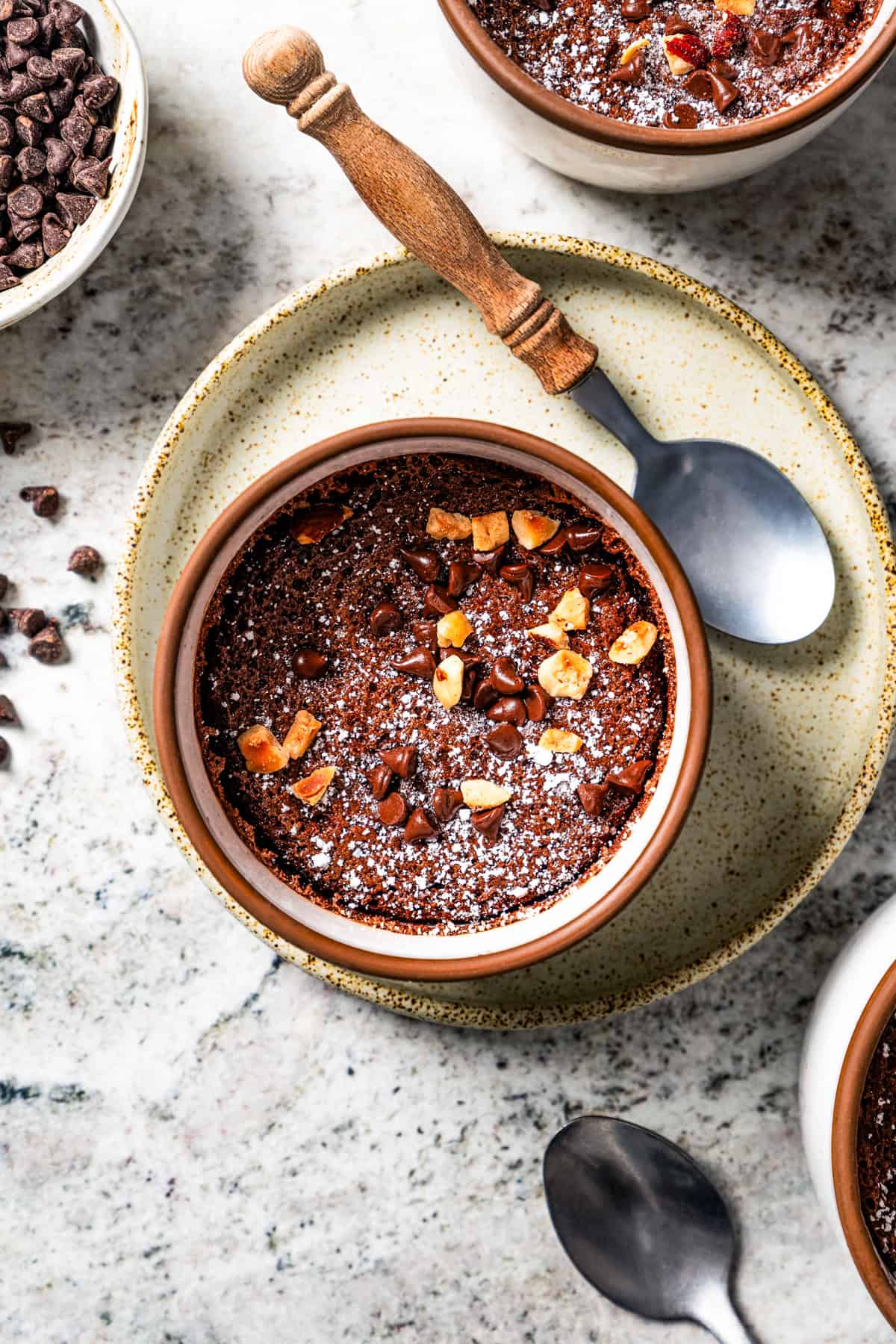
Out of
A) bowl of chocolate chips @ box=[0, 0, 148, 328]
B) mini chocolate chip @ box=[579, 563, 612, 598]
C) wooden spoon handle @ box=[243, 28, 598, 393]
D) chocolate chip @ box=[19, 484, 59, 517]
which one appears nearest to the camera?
wooden spoon handle @ box=[243, 28, 598, 393]

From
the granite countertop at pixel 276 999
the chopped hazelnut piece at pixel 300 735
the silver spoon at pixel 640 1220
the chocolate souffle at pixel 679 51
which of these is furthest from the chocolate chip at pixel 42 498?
the silver spoon at pixel 640 1220

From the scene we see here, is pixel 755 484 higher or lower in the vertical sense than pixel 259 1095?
higher

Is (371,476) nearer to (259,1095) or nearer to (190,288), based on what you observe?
(190,288)

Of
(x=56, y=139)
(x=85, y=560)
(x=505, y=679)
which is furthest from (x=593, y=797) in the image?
(x=56, y=139)

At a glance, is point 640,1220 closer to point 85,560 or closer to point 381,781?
point 381,781

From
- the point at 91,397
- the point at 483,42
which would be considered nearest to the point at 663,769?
the point at 483,42

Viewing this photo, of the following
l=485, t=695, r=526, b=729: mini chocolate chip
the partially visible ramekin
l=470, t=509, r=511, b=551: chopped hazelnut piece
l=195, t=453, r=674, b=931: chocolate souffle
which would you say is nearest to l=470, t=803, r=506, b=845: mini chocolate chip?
l=195, t=453, r=674, b=931: chocolate souffle

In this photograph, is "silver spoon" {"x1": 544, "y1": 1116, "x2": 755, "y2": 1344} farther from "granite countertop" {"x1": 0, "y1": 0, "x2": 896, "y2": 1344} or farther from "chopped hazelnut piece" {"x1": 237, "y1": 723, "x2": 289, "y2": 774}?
"chopped hazelnut piece" {"x1": 237, "y1": 723, "x2": 289, "y2": 774}

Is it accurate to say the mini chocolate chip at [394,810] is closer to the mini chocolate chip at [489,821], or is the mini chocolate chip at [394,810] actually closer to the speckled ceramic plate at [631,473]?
the mini chocolate chip at [489,821]
